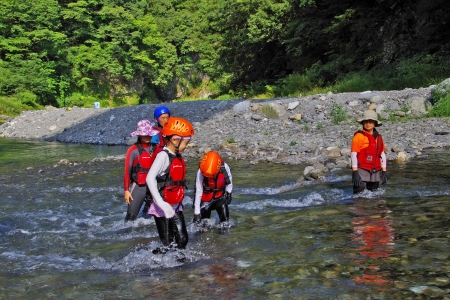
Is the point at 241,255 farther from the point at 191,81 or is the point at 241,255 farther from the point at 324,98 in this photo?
the point at 191,81

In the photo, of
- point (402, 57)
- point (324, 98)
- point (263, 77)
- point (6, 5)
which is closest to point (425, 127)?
point (324, 98)

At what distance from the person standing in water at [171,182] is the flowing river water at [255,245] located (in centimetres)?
36

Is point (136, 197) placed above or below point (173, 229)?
above

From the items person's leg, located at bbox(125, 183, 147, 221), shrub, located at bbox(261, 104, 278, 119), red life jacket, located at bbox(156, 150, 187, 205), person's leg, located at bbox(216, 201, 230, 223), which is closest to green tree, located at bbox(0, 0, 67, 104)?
shrub, located at bbox(261, 104, 278, 119)

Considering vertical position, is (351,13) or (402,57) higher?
(351,13)

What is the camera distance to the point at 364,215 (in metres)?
7.88

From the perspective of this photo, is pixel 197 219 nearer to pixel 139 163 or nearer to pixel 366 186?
pixel 139 163

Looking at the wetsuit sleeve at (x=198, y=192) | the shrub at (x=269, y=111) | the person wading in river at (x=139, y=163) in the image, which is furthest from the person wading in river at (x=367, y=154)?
the shrub at (x=269, y=111)

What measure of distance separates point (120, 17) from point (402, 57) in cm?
3627

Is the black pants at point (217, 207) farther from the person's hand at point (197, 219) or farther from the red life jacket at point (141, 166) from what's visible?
the red life jacket at point (141, 166)

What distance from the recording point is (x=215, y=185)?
7473 millimetres

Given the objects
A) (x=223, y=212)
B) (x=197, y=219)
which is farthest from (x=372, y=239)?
(x=197, y=219)

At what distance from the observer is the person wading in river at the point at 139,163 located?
24.4 ft

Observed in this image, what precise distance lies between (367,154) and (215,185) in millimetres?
2878
